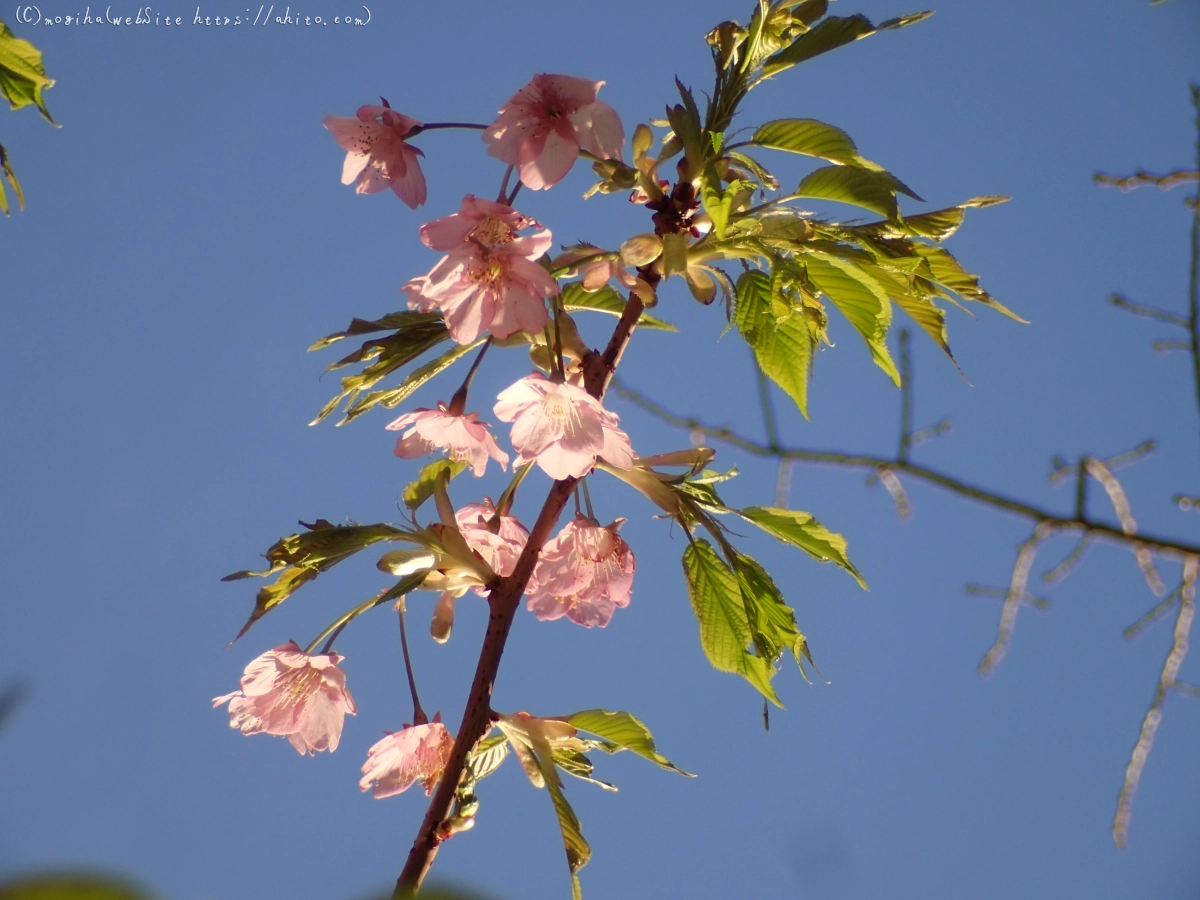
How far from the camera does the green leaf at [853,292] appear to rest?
972mm

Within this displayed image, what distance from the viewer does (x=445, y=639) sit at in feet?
3.07

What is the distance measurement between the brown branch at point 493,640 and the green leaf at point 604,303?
0.15 metres

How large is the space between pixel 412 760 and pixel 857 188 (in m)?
0.71

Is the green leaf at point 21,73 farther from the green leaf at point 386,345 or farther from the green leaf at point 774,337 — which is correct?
the green leaf at point 774,337

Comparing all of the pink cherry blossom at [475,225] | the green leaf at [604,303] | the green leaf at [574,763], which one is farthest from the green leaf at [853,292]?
the green leaf at [574,763]

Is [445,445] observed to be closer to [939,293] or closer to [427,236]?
[427,236]

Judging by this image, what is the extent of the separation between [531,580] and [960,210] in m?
0.59

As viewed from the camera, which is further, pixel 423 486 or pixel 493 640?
pixel 423 486

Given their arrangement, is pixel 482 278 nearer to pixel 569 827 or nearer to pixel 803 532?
pixel 803 532

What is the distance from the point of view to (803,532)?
1002 millimetres

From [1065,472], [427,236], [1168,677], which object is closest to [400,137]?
[427,236]

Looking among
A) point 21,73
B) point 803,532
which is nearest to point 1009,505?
point 803,532

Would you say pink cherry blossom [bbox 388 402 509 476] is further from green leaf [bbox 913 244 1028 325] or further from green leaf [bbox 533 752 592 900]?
green leaf [bbox 913 244 1028 325]

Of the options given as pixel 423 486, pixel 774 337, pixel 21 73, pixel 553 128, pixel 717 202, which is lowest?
pixel 423 486
